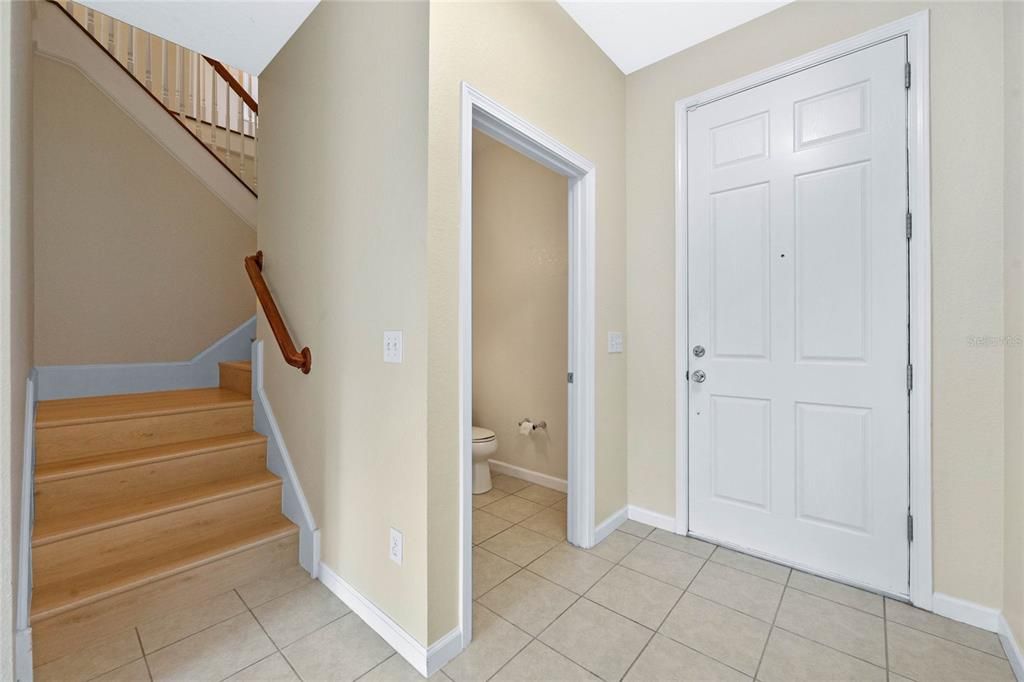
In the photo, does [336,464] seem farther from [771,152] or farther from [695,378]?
[771,152]

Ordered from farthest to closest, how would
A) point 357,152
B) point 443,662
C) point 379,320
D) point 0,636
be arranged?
point 357,152 < point 379,320 < point 443,662 < point 0,636

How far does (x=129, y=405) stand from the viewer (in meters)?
2.23

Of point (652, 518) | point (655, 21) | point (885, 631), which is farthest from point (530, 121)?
point (885, 631)

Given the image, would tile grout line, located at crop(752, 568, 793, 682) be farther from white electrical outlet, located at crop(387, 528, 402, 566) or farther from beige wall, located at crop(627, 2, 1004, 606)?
white electrical outlet, located at crop(387, 528, 402, 566)

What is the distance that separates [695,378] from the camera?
220 cm

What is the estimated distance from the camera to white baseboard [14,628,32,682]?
1.24 m

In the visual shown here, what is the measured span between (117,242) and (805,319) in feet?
12.8

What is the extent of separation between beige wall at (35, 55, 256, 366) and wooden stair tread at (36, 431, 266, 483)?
3.73 ft

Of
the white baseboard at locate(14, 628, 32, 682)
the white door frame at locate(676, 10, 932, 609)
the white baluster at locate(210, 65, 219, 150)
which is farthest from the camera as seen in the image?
the white baluster at locate(210, 65, 219, 150)

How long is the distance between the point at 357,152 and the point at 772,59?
1.93 metres

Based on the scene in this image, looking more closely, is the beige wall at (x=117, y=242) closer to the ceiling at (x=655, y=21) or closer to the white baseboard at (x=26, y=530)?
the white baseboard at (x=26, y=530)

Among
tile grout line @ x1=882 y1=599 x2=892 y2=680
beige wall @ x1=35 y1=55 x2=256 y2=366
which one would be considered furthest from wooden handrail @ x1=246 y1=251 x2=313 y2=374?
tile grout line @ x1=882 y1=599 x2=892 y2=680

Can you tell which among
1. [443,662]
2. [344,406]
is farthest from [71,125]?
[443,662]

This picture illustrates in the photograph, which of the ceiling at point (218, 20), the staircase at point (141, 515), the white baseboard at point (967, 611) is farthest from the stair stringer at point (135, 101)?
the white baseboard at point (967, 611)
